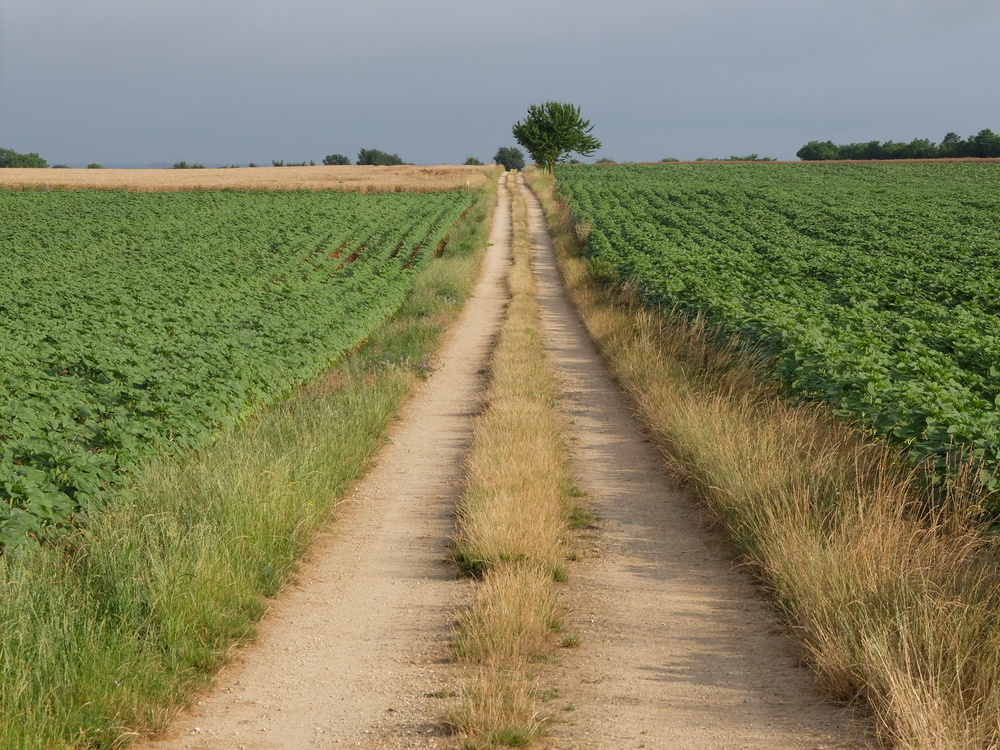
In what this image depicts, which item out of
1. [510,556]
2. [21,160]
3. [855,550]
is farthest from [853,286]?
[21,160]

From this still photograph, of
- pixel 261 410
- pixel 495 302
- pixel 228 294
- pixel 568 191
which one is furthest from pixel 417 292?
pixel 568 191

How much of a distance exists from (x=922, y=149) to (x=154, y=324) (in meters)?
107

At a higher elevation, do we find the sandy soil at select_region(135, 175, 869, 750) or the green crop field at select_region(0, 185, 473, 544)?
the green crop field at select_region(0, 185, 473, 544)

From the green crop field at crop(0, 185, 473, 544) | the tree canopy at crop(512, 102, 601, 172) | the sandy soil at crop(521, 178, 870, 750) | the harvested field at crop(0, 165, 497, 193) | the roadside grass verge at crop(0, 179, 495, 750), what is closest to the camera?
the roadside grass verge at crop(0, 179, 495, 750)

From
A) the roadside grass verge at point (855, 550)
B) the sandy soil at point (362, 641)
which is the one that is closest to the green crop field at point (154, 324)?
the sandy soil at point (362, 641)

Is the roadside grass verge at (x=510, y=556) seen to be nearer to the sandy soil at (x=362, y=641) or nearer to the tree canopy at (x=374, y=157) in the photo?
the sandy soil at (x=362, y=641)

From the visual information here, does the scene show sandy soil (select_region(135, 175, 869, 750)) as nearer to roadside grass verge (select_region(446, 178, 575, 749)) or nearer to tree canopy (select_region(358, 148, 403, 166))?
roadside grass verge (select_region(446, 178, 575, 749))

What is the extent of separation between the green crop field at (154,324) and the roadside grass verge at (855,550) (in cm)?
558

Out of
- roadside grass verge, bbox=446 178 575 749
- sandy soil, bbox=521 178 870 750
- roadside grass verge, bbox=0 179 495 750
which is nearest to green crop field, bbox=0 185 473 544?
roadside grass verge, bbox=0 179 495 750

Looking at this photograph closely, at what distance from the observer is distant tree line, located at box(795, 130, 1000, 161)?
4006 inches

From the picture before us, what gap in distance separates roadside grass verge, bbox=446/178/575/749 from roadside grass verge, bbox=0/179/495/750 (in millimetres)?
1534

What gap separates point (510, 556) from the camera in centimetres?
725

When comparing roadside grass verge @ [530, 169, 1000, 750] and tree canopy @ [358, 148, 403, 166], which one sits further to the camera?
tree canopy @ [358, 148, 403, 166]

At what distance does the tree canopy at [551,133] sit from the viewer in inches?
3593
